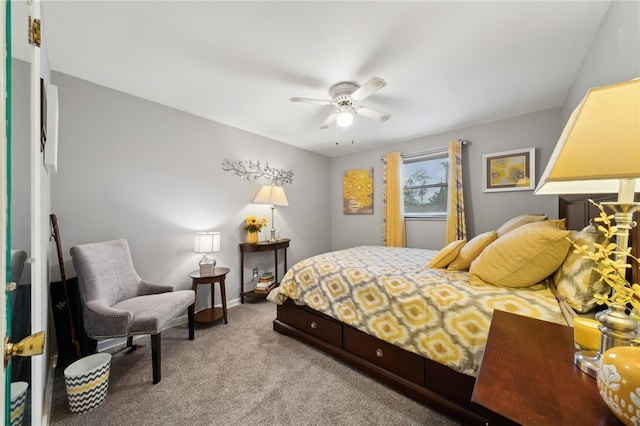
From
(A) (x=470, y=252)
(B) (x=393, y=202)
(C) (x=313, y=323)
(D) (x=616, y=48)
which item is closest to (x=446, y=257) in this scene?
(A) (x=470, y=252)

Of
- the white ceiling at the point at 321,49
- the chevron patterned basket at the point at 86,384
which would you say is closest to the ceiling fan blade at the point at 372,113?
the white ceiling at the point at 321,49

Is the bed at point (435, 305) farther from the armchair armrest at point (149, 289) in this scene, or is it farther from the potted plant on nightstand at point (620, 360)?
the armchair armrest at point (149, 289)

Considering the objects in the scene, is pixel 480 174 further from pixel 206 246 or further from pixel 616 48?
pixel 206 246

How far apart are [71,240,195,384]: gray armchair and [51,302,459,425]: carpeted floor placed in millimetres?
195

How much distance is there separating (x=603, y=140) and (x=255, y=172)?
337cm

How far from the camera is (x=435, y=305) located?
150cm

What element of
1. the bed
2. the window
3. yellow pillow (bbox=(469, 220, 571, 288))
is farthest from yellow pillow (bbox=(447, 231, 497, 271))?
the window

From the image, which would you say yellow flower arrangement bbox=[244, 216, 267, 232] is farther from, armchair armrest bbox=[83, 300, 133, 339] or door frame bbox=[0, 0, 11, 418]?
door frame bbox=[0, 0, 11, 418]

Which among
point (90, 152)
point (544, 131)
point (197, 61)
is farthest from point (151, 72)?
point (544, 131)

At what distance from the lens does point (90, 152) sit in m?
2.13

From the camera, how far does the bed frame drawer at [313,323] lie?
2.03 m

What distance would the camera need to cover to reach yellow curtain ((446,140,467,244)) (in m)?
3.20

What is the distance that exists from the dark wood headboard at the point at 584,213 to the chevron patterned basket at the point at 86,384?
2.84 m

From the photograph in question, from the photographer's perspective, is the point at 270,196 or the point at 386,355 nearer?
the point at 386,355
